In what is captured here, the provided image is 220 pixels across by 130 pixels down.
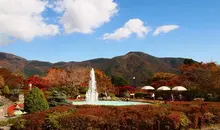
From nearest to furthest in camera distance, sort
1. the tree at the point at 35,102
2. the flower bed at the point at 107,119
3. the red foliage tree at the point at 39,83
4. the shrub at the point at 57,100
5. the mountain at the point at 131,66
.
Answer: the flower bed at the point at 107,119, the tree at the point at 35,102, the shrub at the point at 57,100, the red foliage tree at the point at 39,83, the mountain at the point at 131,66

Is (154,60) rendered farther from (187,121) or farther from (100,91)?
(187,121)

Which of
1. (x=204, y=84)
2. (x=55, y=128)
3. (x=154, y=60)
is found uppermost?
(x=154, y=60)

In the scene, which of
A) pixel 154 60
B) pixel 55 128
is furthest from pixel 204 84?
pixel 154 60

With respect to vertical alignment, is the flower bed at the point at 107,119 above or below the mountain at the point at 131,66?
below

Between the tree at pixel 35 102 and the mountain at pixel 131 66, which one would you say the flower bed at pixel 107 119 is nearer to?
the tree at pixel 35 102

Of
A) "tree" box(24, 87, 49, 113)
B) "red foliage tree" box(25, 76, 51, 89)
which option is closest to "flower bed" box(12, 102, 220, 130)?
"tree" box(24, 87, 49, 113)

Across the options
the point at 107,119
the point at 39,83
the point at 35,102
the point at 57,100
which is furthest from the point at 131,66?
the point at 107,119

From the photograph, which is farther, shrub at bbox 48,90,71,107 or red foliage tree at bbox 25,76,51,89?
red foliage tree at bbox 25,76,51,89

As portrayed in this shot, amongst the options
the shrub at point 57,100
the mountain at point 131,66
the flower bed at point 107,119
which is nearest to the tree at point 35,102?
the shrub at point 57,100

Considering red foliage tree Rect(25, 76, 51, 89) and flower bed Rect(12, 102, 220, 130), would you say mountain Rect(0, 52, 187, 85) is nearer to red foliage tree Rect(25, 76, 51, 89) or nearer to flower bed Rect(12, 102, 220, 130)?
red foliage tree Rect(25, 76, 51, 89)

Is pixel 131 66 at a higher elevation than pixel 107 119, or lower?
higher

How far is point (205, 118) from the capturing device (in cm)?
1327

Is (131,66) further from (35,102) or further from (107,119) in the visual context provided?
(107,119)

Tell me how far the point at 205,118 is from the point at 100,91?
28074mm
